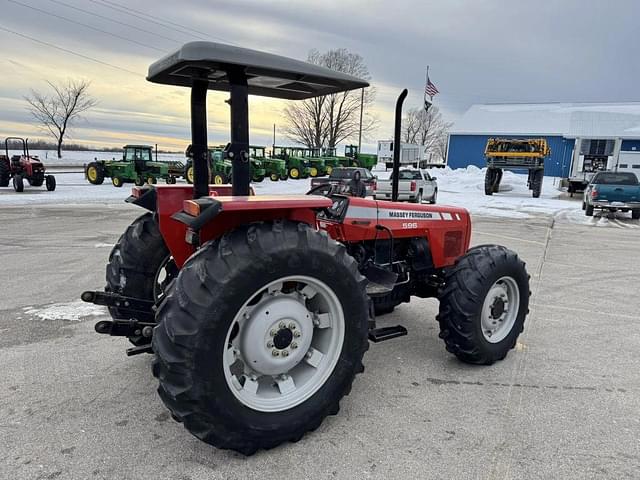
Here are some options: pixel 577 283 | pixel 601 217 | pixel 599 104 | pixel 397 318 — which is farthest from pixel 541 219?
pixel 599 104

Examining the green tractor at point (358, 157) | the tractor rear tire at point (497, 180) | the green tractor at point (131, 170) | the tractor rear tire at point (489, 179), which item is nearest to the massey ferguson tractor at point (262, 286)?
the green tractor at point (131, 170)

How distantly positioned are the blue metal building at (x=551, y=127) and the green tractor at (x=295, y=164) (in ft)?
59.9

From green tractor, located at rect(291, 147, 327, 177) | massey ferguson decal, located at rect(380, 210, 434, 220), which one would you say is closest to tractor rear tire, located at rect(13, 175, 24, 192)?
green tractor, located at rect(291, 147, 327, 177)

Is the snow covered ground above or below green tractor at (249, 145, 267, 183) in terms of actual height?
below

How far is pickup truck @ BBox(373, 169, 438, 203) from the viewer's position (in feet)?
59.5

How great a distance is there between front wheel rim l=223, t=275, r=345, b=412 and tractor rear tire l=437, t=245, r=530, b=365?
121 cm

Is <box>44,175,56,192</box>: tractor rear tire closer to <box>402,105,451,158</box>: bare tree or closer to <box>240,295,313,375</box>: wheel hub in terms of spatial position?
<box>240,295,313,375</box>: wheel hub

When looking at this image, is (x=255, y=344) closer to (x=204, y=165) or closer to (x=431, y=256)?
(x=204, y=165)

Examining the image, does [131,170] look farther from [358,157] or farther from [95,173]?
[358,157]

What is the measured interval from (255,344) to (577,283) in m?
5.70

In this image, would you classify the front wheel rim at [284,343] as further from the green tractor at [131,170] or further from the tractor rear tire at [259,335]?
the green tractor at [131,170]

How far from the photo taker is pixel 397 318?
4781 mm

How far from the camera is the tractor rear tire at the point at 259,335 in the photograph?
7.24 ft

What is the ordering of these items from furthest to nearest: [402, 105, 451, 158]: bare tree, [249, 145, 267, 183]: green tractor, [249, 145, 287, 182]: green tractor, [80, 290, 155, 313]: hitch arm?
[402, 105, 451, 158]: bare tree < [249, 145, 287, 182]: green tractor < [249, 145, 267, 183]: green tractor < [80, 290, 155, 313]: hitch arm
